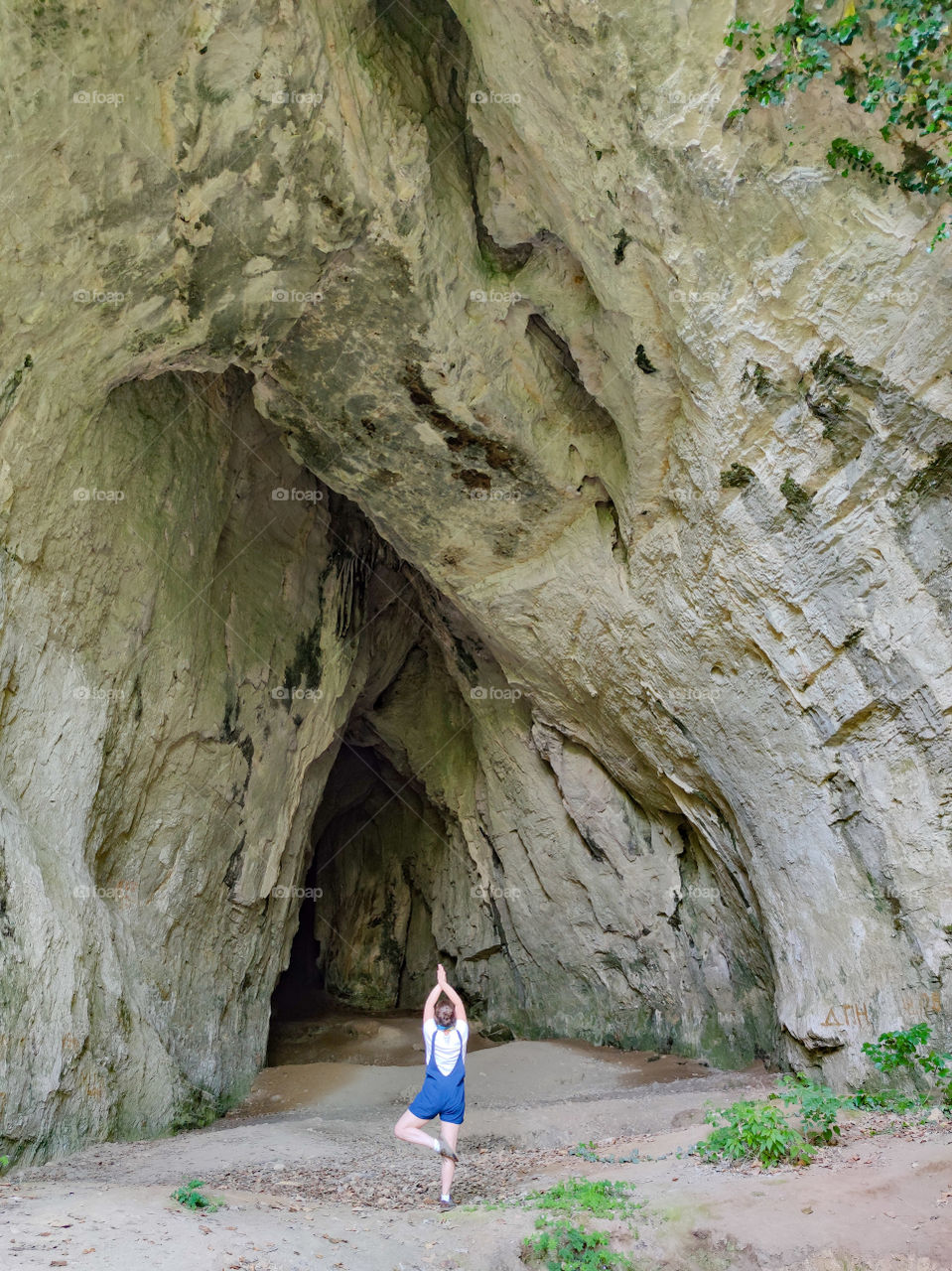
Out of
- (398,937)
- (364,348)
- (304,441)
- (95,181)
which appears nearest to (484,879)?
(398,937)

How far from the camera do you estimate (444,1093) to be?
500 centimetres

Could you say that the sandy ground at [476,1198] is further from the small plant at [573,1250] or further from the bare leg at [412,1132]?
the bare leg at [412,1132]

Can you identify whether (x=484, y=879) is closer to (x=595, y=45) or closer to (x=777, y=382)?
(x=777, y=382)

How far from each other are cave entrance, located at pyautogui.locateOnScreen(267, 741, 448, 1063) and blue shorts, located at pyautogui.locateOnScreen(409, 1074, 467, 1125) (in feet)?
37.2

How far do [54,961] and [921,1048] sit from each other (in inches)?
238

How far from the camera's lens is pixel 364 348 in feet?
27.1

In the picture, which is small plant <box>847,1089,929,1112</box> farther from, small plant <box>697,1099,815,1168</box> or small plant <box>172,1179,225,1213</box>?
small plant <box>172,1179,225,1213</box>

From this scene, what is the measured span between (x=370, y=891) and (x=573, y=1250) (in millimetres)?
14511

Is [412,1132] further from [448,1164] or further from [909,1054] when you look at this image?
[909,1054]

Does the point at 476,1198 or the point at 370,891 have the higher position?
the point at 370,891

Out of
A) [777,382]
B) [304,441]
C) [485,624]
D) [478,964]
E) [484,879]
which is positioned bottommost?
[478,964]

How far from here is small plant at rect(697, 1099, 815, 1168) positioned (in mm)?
5000

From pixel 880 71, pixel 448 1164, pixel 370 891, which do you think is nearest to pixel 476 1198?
pixel 448 1164

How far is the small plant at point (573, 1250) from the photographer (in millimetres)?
4016
